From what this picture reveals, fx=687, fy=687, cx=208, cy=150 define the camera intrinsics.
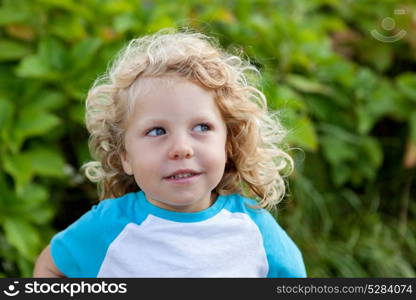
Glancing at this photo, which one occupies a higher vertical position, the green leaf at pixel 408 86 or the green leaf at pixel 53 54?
the green leaf at pixel 408 86

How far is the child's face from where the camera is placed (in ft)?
6.40

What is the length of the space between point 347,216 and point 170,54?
239 centimetres

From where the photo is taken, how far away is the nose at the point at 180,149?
192 cm

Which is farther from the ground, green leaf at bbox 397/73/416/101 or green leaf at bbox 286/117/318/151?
green leaf at bbox 397/73/416/101

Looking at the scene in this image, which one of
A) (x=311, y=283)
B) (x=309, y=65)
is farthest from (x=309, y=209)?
(x=311, y=283)

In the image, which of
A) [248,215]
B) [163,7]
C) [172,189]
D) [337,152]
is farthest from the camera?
[337,152]

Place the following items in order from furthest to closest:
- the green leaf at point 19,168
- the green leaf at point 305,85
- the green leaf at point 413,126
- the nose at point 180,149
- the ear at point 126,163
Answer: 1. the green leaf at point 413,126
2. the green leaf at point 305,85
3. the green leaf at point 19,168
4. the ear at point 126,163
5. the nose at point 180,149

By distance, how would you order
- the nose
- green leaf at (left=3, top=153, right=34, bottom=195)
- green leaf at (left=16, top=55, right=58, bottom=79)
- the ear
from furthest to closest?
green leaf at (left=16, top=55, right=58, bottom=79), green leaf at (left=3, top=153, right=34, bottom=195), the ear, the nose

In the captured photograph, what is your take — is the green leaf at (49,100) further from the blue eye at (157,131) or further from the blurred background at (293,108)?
the blue eye at (157,131)

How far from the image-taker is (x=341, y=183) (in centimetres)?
400

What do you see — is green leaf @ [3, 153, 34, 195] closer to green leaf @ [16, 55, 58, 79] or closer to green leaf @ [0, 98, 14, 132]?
green leaf @ [0, 98, 14, 132]

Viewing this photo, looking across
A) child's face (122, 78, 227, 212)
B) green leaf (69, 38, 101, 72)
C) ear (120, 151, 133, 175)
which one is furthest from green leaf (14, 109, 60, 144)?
child's face (122, 78, 227, 212)

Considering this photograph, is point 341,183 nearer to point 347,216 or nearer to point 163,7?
point 347,216

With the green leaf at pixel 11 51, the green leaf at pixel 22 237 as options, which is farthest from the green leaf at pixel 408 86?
the green leaf at pixel 22 237
